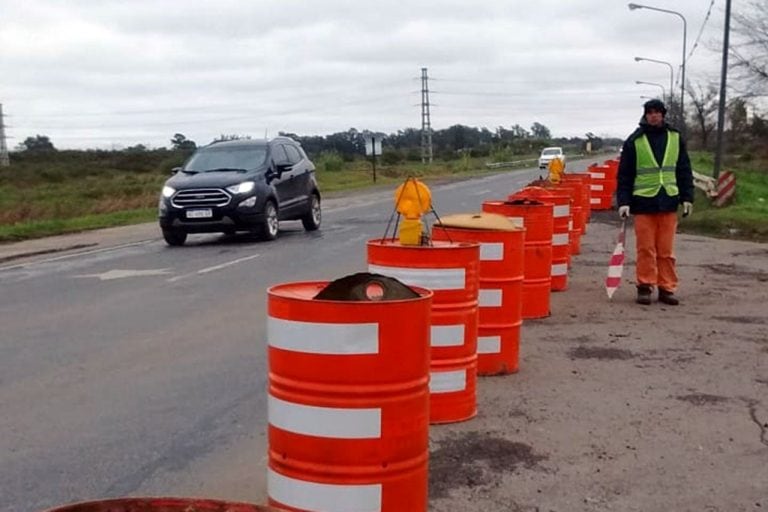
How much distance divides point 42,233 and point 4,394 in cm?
1653

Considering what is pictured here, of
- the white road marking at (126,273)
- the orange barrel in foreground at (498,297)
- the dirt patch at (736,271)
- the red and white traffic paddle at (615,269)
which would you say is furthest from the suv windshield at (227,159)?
the orange barrel in foreground at (498,297)

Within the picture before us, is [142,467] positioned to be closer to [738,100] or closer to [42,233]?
[42,233]

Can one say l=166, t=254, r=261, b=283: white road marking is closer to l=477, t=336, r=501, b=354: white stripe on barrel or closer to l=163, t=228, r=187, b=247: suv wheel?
l=163, t=228, r=187, b=247: suv wheel

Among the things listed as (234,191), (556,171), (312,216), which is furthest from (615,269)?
(312,216)

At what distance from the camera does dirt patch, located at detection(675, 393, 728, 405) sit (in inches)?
263

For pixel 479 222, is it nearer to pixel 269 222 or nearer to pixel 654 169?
pixel 654 169

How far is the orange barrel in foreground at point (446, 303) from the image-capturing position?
600 centimetres

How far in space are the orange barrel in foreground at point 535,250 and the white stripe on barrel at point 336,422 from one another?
5.65 m

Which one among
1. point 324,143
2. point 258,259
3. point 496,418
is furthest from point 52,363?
point 324,143

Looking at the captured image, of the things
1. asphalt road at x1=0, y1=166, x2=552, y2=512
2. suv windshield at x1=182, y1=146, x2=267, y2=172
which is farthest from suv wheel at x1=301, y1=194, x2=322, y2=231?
asphalt road at x1=0, y1=166, x2=552, y2=512

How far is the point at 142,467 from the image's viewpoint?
17.6 ft

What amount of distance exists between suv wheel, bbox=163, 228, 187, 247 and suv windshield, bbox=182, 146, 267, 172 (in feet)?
4.42

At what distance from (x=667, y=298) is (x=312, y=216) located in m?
11.7

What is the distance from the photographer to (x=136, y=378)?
7.49m
